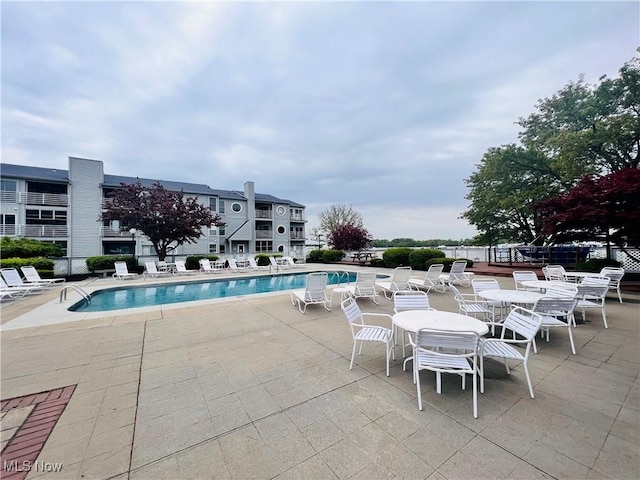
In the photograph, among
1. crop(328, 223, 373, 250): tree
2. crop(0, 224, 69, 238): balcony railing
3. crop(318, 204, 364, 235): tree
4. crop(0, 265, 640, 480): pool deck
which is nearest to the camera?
crop(0, 265, 640, 480): pool deck

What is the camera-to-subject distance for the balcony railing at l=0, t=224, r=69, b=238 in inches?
714

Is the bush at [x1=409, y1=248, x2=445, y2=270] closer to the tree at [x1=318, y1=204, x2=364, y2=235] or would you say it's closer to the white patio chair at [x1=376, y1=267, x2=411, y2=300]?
the white patio chair at [x1=376, y1=267, x2=411, y2=300]

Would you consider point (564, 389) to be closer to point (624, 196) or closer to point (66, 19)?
point (624, 196)

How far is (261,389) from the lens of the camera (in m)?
2.71

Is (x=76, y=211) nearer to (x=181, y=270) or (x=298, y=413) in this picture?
(x=181, y=270)

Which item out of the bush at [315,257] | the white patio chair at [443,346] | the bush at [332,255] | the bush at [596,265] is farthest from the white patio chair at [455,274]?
the bush at [315,257]

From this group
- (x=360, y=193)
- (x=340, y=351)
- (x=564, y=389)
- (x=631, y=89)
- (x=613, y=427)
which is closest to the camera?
(x=613, y=427)

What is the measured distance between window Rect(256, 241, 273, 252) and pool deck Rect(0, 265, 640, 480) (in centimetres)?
2392

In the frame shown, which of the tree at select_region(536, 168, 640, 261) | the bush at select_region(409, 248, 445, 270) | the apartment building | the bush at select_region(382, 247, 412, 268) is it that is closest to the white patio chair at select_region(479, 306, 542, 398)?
the tree at select_region(536, 168, 640, 261)

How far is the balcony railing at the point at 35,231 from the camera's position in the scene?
18.1m

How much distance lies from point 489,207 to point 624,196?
10768 millimetres

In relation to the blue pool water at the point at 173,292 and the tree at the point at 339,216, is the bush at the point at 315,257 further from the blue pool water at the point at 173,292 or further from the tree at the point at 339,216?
the tree at the point at 339,216

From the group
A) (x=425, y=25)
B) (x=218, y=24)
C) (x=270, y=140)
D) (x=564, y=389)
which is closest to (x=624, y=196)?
(x=425, y=25)

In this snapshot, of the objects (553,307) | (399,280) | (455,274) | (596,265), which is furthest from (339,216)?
(553,307)
